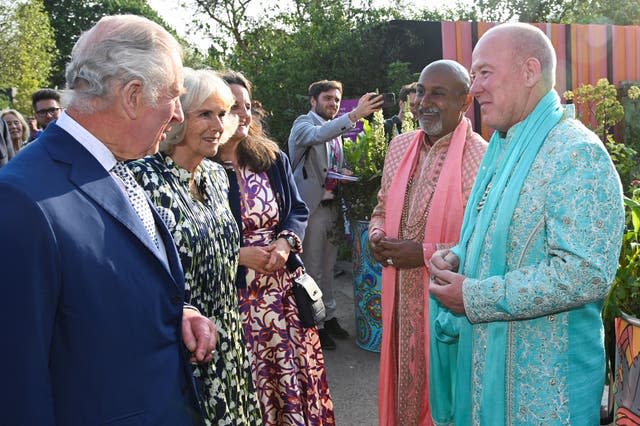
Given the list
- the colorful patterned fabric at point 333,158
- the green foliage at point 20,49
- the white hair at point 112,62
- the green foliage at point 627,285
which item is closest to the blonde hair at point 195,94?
the white hair at point 112,62

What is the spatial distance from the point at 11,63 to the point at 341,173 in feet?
78.8

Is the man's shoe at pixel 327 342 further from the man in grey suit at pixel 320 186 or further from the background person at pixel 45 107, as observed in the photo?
the background person at pixel 45 107

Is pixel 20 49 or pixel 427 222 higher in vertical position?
pixel 20 49

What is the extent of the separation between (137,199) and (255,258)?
4.42 ft

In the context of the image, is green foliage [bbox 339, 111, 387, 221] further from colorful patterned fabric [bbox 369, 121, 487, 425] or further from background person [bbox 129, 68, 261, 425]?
background person [bbox 129, 68, 261, 425]

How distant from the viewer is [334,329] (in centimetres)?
567

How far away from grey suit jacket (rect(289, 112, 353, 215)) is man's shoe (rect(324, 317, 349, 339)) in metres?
1.03

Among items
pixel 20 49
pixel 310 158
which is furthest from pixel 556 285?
pixel 20 49

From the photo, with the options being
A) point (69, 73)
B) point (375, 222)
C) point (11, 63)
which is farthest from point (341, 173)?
point (11, 63)

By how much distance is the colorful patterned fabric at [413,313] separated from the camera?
10.5ft

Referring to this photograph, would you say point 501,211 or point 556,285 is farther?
point 501,211

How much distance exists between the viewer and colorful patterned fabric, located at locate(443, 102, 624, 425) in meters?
1.88

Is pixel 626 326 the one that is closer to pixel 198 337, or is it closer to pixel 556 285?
pixel 556 285

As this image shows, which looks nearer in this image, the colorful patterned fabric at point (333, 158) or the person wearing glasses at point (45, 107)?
A: the colorful patterned fabric at point (333, 158)
